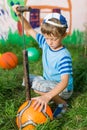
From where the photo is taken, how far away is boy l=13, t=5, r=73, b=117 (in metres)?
4.35

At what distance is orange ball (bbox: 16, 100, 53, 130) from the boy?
6 cm

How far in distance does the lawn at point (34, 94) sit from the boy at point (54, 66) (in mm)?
165

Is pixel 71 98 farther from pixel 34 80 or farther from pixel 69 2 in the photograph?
pixel 69 2

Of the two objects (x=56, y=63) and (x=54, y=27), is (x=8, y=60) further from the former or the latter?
(x=54, y=27)

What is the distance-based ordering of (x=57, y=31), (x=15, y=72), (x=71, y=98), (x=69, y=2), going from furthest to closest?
(x=69, y=2) → (x=15, y=72) → (x=71, y=98) → (x=57, y=31)

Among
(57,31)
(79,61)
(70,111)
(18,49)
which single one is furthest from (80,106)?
(18,49)

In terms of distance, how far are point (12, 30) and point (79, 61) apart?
5.01ft

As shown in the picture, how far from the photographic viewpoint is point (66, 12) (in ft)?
23.0

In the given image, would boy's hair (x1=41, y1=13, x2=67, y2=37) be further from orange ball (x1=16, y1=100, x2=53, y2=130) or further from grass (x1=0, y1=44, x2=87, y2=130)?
grass (x1=0, y1=44, x2=87, y2=130)

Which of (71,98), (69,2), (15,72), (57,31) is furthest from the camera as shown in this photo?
(69,2)

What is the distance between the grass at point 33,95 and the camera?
4492mm

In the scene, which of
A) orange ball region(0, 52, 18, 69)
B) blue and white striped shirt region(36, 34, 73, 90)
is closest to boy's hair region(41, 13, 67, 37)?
blue and white striped shirt region(36, 34, 73, 90)

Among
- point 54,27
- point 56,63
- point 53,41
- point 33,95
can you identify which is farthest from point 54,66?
point 33,95

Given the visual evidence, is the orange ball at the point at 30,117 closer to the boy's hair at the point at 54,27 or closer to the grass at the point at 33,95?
the grass at the point at 33,95
